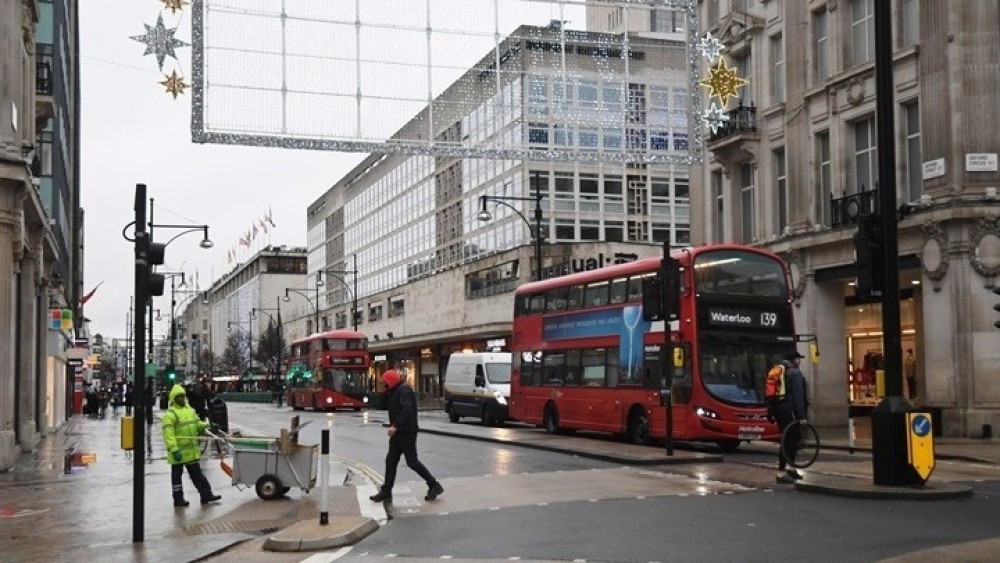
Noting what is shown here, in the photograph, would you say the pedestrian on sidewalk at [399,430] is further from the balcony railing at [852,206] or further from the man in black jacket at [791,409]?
the balcony railing at [852,206]

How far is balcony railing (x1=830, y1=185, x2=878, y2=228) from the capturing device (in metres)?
31.2

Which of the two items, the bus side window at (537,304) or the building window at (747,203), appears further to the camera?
the building window at (747,203)

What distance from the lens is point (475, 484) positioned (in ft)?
57.7

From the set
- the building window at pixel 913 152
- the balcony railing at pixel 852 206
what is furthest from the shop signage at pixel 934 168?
the balcony railing at pixel 852 206

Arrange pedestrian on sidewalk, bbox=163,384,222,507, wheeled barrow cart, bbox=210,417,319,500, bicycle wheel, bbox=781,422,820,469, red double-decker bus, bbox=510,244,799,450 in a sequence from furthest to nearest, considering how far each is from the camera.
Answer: red double-decker bus, bbox=510,244,799,450
bicycle wheel, bbox=781,422,820,469
wheeled barrow cart, bbox=210,417,319,500
pedestrian on sidewalk, bbox=163,384,222,507

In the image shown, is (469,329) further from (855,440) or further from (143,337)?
(143,337)

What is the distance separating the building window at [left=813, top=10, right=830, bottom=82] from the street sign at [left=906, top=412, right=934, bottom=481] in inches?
823

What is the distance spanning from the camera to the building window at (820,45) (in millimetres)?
33844

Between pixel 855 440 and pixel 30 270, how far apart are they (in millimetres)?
21031

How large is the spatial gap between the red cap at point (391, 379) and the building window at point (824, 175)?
69.5 ft

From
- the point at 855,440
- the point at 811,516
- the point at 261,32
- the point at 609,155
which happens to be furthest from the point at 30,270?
the point at 811,516

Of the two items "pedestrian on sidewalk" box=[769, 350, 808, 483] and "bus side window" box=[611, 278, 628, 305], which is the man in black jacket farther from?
"bus side window" box=[611, 278, 628, 305]

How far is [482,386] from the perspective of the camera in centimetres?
3900

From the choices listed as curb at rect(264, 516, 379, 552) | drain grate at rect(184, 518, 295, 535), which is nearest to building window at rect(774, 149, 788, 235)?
drain grate at rect(184, 518, 295, 535)
